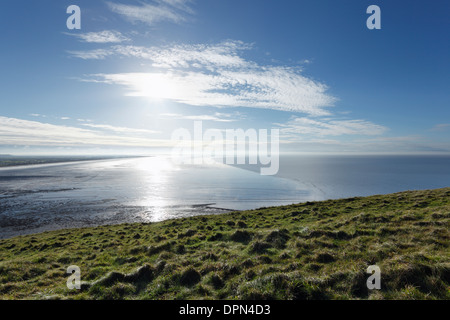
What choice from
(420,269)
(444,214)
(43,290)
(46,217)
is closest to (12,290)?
(43,290)

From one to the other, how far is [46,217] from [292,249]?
56.5 meters

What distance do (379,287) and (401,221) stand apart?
1052cm

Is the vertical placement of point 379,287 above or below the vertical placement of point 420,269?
below

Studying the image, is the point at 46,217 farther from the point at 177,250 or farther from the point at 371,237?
the point at 371,237

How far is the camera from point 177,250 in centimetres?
1452

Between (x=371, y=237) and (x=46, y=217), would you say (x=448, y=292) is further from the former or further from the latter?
(x=46, y=217)

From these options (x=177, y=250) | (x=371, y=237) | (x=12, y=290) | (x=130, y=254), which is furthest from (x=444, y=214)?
(x=12, y=290)
